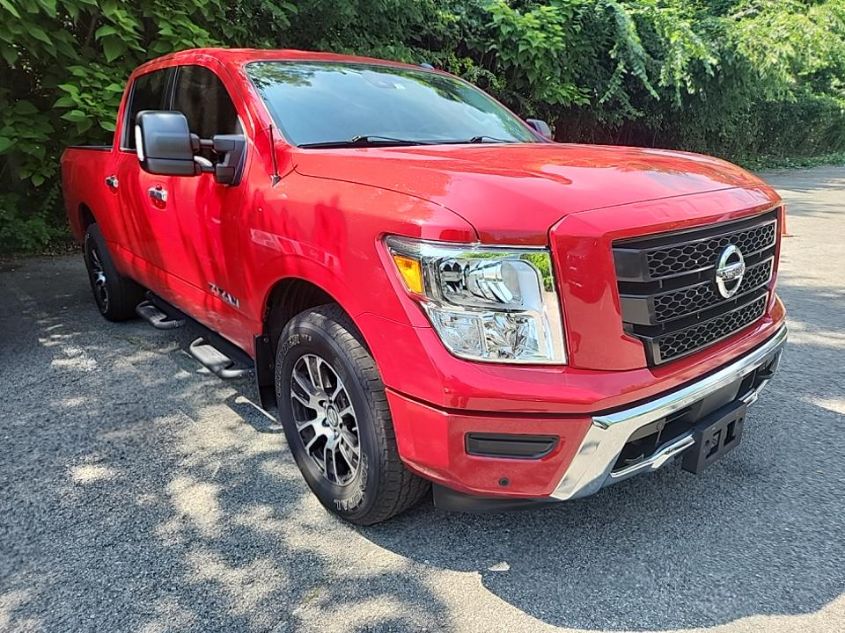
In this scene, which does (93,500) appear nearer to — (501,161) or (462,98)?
(501,161)

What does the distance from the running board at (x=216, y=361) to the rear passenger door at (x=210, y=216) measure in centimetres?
15

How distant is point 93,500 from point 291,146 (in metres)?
1.69

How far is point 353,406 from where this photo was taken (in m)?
2.21

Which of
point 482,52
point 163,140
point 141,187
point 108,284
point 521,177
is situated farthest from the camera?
point 482,52

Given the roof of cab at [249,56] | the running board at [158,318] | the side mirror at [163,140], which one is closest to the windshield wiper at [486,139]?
the roof of cab at [249,56]

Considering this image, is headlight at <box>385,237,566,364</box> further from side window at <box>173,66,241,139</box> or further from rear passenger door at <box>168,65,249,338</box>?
side window at <box>173,66,241,139</box>

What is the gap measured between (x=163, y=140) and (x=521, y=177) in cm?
152

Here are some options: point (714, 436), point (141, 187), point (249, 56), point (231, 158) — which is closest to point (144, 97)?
point (141, 187)

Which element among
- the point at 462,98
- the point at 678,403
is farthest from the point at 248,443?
the point at 462,98

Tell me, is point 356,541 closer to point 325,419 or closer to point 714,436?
point 325,419

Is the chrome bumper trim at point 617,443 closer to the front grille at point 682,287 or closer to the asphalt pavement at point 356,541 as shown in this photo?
the front grille at point 682,287

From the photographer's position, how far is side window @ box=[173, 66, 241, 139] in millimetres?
3082

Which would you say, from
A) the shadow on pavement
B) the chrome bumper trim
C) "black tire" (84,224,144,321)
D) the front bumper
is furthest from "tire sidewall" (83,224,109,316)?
the chrome bumper trim

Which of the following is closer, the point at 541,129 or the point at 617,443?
the point at 617,443
